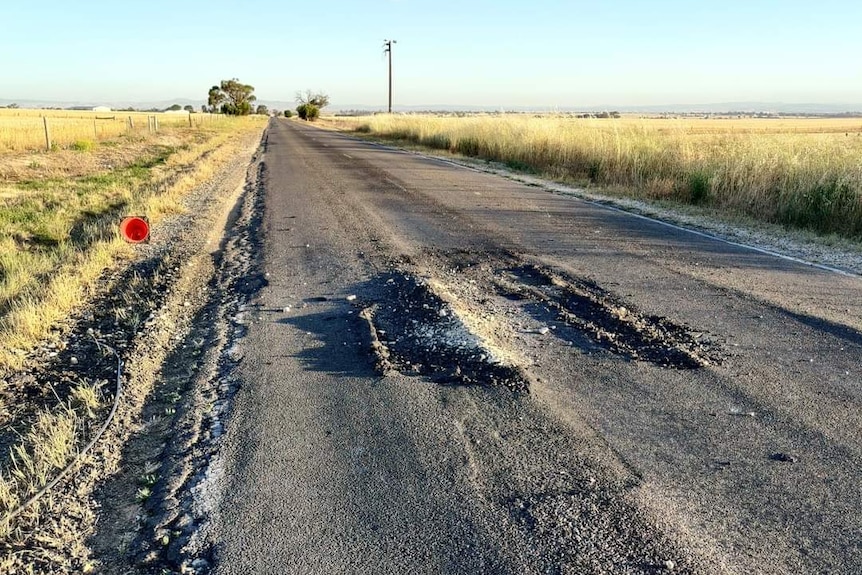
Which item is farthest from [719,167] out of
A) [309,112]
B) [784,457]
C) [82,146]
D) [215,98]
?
[215,98]

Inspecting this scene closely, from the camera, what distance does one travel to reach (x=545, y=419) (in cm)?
381

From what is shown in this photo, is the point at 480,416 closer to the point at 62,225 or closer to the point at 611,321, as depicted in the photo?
the point at 611,321

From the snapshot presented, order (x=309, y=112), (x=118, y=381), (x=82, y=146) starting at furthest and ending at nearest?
(x=309, y=112), (x=82, y=146), (x=118, y=381)

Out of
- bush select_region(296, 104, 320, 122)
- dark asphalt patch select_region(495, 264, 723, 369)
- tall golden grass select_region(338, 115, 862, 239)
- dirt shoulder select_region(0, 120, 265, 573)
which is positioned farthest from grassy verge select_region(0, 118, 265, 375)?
bush select_region(296, 104, 320, 122)

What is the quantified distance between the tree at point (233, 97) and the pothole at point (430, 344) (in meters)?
122

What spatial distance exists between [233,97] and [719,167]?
407 feet

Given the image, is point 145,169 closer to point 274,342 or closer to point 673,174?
point 673,174

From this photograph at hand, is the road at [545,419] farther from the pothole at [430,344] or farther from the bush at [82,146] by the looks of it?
the bush at [82,146]

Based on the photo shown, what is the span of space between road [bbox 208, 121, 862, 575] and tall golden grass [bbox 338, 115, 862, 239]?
3.02 metres

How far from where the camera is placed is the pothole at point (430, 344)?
4426 mm

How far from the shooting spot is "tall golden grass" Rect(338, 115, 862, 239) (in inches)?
397

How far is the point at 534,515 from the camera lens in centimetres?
290

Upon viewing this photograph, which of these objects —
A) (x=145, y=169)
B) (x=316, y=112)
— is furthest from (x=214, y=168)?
(x=316, y=112)

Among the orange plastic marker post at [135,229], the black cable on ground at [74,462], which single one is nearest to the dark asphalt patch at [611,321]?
the black cable on ground at [74,462]
